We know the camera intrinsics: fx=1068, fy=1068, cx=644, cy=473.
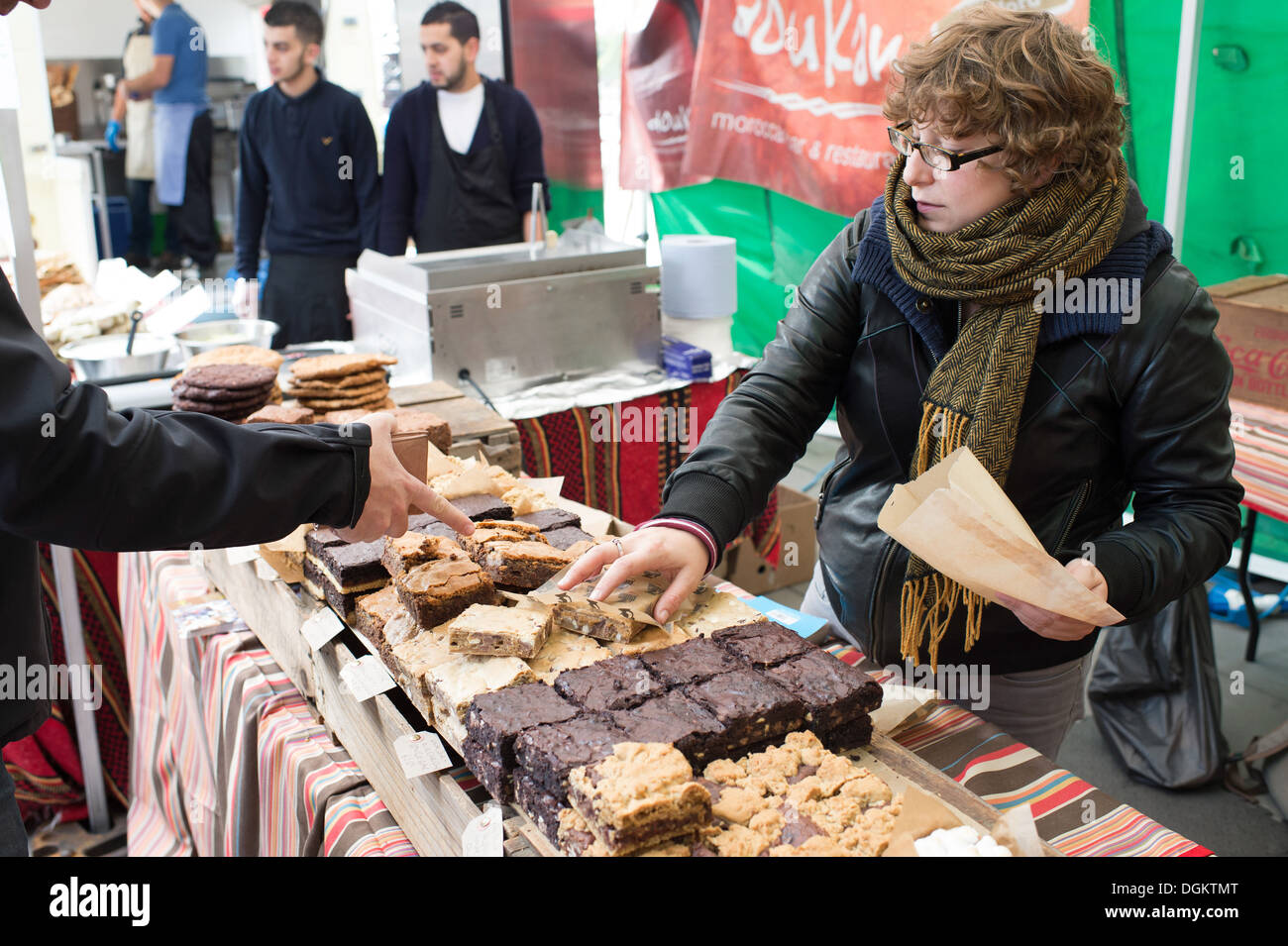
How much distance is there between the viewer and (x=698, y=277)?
14.6 ft

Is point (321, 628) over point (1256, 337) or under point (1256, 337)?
under

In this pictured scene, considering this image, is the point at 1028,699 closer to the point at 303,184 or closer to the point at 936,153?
the point at 936,153

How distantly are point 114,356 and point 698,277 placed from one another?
2230 millimetres

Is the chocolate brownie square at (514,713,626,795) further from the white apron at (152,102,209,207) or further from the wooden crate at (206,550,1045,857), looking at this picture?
the white apron at (152,102,209,207)

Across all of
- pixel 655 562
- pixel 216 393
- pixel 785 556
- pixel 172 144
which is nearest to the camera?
pixel 655 562

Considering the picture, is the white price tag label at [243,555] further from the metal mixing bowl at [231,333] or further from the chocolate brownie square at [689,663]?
Result: the metal mixing bowl at [231,333]

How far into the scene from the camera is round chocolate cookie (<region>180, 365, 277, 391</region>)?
292 centimetres

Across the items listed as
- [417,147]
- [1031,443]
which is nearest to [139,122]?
[417,147]

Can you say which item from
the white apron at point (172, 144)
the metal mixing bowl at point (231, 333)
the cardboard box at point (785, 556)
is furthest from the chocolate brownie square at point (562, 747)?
the white apron at point (172, 144)

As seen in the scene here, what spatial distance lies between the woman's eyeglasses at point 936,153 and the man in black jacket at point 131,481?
99 cm

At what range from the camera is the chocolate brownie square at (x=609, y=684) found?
1.55m

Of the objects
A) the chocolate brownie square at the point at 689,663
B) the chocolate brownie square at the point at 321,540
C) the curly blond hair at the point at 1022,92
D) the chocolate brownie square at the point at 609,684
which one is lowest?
the chocolate brownie square at the point at 609,684

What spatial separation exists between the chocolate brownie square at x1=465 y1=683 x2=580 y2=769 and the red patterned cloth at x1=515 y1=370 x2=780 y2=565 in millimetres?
2363

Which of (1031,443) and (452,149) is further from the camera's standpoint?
(452,149)
